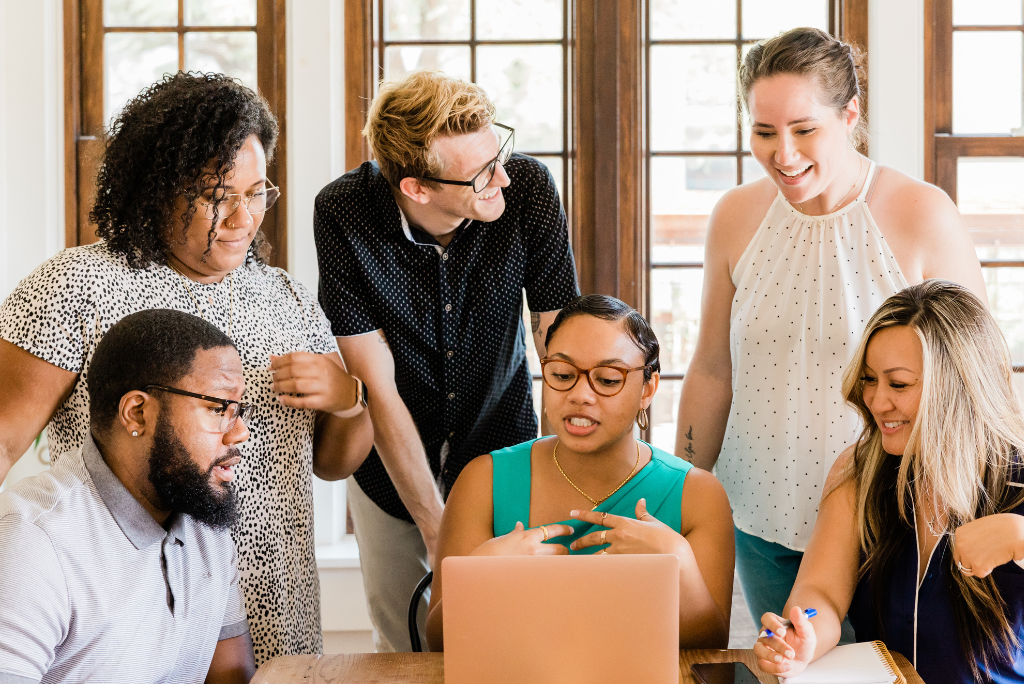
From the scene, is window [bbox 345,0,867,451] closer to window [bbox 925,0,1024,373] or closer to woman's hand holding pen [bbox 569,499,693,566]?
window [bbox 925,0,1024,373]

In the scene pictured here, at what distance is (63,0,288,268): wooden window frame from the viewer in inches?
120

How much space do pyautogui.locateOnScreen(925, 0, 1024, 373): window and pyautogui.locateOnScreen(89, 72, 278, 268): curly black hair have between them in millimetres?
2453

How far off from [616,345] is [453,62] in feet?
6.33

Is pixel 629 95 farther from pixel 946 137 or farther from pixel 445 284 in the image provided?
pixel 445 284

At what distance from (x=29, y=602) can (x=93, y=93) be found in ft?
8.14

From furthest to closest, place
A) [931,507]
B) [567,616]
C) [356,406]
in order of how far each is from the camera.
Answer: [356,406] → [931,507] → [567,616]

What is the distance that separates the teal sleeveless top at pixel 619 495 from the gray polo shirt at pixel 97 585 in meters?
0.51

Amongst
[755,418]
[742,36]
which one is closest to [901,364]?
[755,418]

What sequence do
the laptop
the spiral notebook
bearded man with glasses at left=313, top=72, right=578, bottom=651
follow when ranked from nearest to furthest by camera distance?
the laptop < the spiral notebook < bearded man with glasses at left=313, top=72, right=578, bottom=651

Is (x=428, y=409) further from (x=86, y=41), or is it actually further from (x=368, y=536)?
(x=86, y=41)

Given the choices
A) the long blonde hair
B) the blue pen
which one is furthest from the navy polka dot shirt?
the blue pen

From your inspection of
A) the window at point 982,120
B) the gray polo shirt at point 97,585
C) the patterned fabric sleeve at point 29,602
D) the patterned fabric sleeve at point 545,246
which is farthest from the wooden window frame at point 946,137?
the patterned fabric sleeve at point 29,602

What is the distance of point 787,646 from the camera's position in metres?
1.26

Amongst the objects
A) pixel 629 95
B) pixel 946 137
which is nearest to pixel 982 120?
pixel 946 137
